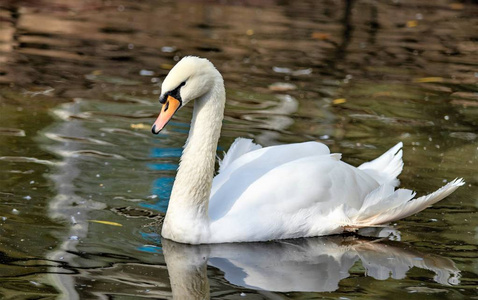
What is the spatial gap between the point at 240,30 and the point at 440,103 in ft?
16.0

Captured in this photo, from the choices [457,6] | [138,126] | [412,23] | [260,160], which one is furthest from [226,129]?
[457,6]

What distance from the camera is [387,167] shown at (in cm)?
747

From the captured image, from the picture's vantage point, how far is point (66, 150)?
8.28 meters

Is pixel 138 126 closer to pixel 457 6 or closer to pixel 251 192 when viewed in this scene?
pixel 251 192

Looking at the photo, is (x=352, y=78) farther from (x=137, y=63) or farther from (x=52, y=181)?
(x=52, y=181)

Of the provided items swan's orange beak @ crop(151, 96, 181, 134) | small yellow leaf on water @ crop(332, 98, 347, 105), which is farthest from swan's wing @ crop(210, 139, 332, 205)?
small yellow leaf on water @ crop(332, 98, 347, 105)

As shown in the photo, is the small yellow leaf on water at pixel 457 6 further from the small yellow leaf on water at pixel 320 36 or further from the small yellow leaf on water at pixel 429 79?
the small yellow leaf on water at pixel 429 79

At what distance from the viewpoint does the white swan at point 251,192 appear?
20.6 feet

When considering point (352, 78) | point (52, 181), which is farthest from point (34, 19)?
point (52, 181)

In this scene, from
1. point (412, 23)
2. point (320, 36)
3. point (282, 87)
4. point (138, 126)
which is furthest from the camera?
point (412, 23)

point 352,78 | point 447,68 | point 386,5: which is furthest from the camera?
point 386,5

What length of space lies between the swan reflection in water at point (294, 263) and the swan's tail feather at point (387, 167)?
82 cm

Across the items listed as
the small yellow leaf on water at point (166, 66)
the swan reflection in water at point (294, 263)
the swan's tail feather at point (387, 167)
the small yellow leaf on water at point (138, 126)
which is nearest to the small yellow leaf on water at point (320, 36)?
the small yellow leaf on water at point (166, 66)

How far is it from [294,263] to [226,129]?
3.30 metres
